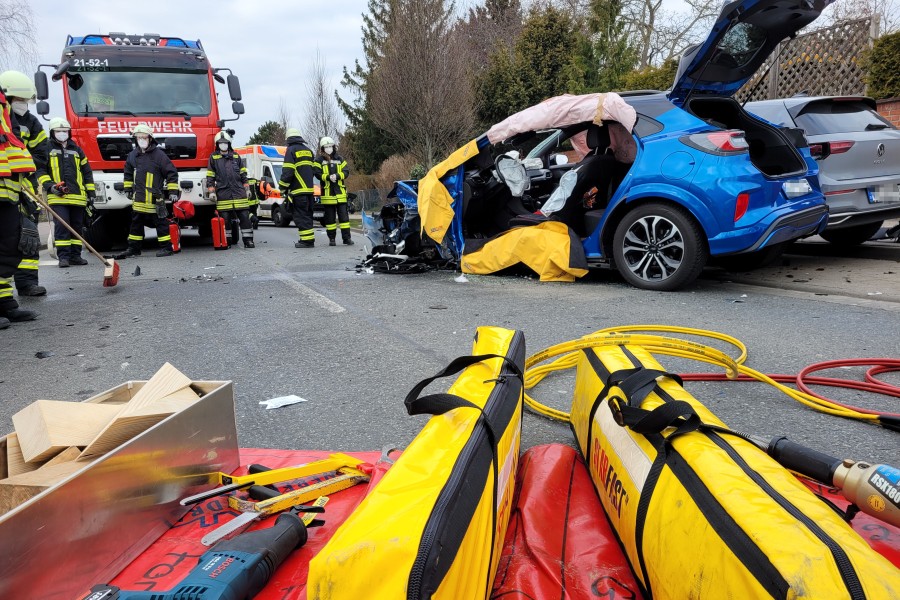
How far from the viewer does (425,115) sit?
18875mm

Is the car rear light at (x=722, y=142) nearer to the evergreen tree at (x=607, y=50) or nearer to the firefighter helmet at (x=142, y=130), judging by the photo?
the firefighter helmet at (x=142, y=130)

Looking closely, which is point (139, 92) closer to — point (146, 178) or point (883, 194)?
point (146, 178)

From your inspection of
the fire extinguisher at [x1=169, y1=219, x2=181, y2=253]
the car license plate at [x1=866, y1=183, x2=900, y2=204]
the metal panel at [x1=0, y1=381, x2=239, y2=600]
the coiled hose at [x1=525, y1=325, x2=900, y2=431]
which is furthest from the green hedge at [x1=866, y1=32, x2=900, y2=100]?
the fire extinguisher at [x1=169, y1=219, x2=181, y2=253]

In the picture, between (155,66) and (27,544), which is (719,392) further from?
(155,66)

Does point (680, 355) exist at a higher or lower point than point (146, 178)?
lower

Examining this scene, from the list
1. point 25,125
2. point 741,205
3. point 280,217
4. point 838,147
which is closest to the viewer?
point 741,205

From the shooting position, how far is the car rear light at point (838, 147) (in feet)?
17.9

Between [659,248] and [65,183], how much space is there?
7.90 m

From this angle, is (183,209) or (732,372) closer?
(732,372)

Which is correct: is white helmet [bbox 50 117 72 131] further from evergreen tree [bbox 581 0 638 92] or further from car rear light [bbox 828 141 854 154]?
evergreen tree [bbox 581 0 638 92]

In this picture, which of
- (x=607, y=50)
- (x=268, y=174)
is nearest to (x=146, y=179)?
(x=268, y=174)

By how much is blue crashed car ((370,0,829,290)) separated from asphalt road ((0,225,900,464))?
37cm

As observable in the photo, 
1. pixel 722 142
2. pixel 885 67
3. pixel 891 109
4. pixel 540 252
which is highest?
pixel 885 67

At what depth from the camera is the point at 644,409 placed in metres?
1.62
